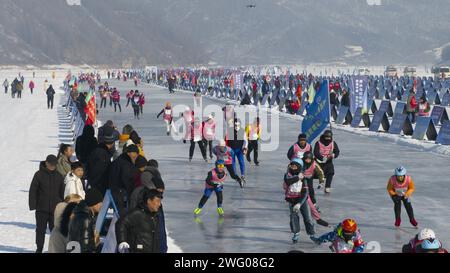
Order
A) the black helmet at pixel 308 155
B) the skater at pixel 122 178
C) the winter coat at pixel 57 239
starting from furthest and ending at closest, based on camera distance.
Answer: the black helmet at pixel 308 155
the skater at pixel 122 178
the winter coat at pixel 57 239

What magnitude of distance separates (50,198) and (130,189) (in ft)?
3.99

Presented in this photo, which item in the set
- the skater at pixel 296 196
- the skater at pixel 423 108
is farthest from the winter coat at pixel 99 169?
the skater at pixel 423 108

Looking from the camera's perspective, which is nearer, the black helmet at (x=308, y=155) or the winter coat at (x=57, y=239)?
the winter coat at (x=57, y=239)

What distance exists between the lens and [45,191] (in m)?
11.4

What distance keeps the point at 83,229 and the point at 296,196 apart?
482 centimetres

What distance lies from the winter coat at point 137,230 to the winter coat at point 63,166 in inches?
192

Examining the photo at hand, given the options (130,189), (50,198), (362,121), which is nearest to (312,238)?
(130,189)

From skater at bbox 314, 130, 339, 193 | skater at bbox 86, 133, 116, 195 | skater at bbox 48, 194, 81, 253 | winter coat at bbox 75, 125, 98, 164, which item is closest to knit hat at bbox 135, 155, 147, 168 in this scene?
skater at bbox 86, 133, 116, 195

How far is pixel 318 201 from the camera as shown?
16766mm

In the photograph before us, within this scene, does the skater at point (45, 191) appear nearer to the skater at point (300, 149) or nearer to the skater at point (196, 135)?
the skater at point (300, 149)

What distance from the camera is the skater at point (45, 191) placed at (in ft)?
37.4

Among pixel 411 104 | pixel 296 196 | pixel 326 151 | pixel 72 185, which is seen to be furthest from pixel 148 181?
pixel 411 104

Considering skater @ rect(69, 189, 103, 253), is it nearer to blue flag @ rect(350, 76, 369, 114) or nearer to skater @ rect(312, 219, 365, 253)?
skater @ rect(312, 219, 365, 253)

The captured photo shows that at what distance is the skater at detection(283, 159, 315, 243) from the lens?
12.7m
